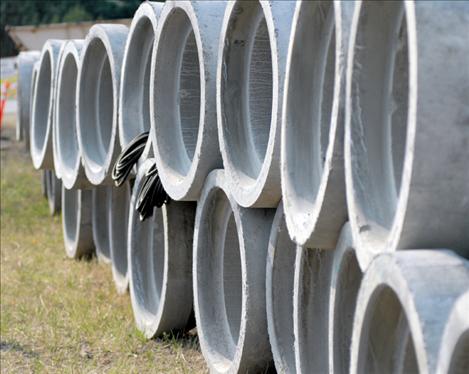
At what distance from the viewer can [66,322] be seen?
4.46 metres

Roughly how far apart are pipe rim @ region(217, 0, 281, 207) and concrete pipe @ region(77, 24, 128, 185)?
5.45 ft

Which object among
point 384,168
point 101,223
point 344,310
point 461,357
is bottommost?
point 101,223

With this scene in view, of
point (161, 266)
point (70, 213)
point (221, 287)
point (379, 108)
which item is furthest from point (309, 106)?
point (70, 213)

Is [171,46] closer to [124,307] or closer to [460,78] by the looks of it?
[124,307]

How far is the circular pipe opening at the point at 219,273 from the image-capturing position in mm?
3619

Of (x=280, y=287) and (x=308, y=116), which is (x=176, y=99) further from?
(x=308, y=116)

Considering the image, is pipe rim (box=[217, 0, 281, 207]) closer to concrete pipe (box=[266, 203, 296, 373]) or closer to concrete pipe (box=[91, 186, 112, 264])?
concrete pipe (box=[266, 203, 296, 373])

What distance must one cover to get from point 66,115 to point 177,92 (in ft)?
7.01

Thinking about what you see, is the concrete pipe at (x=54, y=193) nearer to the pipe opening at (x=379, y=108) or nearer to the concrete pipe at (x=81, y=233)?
the concrete pipe at (x=81, y=233)

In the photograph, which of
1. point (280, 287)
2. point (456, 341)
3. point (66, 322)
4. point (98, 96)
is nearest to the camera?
point (456, 341)

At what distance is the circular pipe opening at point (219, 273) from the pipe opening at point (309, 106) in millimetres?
948

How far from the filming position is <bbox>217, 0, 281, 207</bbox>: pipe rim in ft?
9.38

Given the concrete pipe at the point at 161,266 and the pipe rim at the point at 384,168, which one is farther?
the concrete pipe at the point at 161,266

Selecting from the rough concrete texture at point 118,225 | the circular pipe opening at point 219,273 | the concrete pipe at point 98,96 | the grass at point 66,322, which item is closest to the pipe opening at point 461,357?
the circular pipe opening at point 219,273
